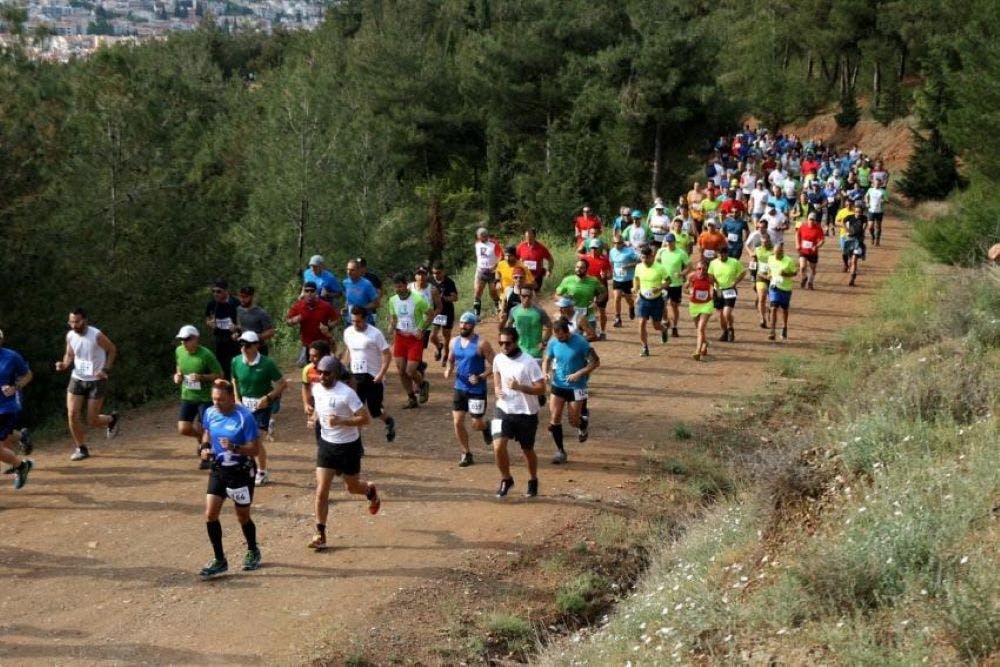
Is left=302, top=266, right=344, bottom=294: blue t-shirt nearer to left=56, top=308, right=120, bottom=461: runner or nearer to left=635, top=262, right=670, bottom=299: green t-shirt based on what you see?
left=56, top=308, right=120, bottom=461: runner

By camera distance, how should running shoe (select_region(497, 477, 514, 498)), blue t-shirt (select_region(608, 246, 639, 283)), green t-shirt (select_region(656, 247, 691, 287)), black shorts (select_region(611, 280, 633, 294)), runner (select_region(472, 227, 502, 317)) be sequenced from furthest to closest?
runner (select_region(472, 227, 502, 317)) < black shorts (select_region(611, 280, 633, 294)) < blue t-shirt (select_region(608, 246, 639, 283)) < green t-shirt (select_region(656, 247, 691, 287)) < running shoe (select_region(497, 477, 514, 498))

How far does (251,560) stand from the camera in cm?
969

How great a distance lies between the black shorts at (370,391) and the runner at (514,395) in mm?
2129

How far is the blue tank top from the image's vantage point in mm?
12016

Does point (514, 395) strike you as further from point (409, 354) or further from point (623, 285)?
point (623, 285)

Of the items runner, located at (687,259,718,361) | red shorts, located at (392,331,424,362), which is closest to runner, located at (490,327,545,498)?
red shorts, located at (392,331,424,362)

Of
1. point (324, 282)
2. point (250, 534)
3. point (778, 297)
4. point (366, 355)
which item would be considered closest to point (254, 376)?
point (366, 355)

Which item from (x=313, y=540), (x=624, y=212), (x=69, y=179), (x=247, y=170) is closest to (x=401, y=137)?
(x=247, y=170)

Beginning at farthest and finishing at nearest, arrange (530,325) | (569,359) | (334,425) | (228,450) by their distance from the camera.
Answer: (530,325) → (569,359) → (334,425) → (228,450)

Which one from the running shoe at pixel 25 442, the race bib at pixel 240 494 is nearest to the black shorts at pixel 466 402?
the race bib at pixel 240 494

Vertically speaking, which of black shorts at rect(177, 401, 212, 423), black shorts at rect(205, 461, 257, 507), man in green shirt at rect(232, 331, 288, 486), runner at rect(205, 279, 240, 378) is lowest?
black shorts at rect(205, 461, 257, 507)

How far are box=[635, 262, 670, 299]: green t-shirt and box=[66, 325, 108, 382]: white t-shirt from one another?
26.2 feet

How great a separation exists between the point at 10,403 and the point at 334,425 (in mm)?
4124

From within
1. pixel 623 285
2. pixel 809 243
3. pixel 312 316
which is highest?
pixel 809 243
